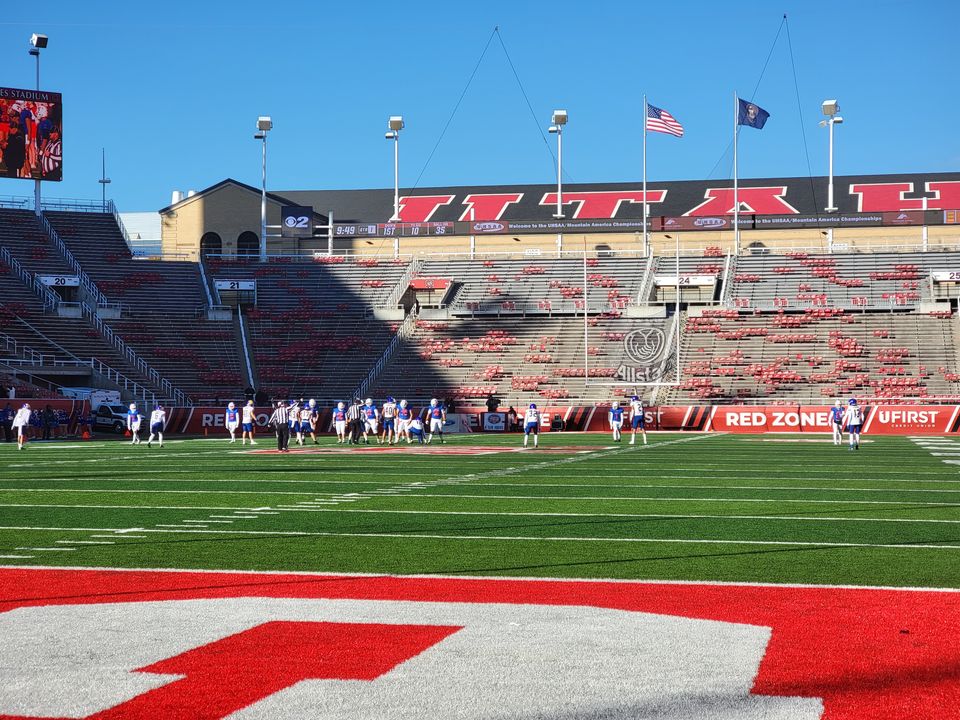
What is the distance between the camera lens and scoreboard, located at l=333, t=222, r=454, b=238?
191ft

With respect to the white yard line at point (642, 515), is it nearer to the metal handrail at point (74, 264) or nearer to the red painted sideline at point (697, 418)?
the red painted sideline at point (697, 418)

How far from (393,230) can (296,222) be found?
16.3 feet

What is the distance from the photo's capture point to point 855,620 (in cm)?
671

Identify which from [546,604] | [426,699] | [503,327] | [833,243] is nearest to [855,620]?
[546,604]

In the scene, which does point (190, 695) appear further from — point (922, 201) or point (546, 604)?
point (922, 201)

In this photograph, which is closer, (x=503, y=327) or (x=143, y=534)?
(x=143, y=534)

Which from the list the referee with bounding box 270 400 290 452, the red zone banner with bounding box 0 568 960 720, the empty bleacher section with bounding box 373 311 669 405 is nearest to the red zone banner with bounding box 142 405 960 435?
the empty bleacher section with bounding box 373 311 669 405

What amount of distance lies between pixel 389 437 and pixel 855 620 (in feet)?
83.1

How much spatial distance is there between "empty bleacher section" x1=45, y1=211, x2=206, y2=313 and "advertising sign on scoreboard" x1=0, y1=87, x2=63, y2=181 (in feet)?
13.3

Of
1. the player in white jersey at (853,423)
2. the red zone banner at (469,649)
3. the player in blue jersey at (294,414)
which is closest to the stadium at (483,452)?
the red zone banner at (469,649)

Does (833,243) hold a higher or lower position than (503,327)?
higher

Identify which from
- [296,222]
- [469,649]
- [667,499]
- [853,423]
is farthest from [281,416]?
[296,222]

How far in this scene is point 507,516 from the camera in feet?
41.2

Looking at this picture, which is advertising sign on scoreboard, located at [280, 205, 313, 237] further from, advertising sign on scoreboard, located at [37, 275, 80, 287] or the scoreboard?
advertising sign on scoreboard, located at [37, 275, 80, 287]
